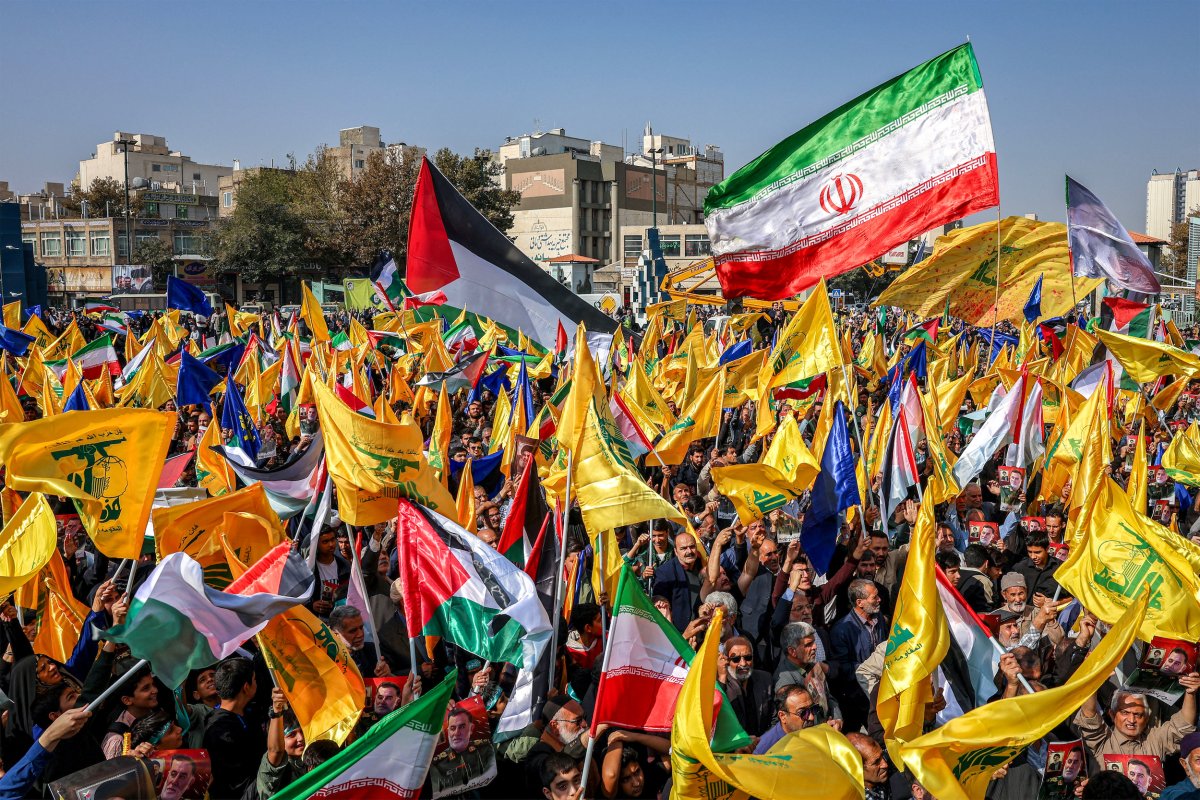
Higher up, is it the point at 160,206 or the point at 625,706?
the point at 160,206

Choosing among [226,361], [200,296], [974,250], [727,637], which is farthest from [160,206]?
[727,637]

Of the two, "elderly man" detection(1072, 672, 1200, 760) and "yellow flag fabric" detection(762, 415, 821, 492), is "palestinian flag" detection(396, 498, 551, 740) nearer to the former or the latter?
"elderly man" detection(1072, 672, 1200, 760)

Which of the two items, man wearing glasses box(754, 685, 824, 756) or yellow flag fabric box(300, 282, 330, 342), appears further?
yellow flag fabric box(300, 282, 330, 342)

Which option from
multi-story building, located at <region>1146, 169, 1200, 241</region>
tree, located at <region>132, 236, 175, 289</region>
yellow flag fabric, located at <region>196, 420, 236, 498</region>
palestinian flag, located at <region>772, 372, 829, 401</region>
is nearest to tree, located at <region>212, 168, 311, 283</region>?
tree, located at <region>132, 236, 175, 289</region>

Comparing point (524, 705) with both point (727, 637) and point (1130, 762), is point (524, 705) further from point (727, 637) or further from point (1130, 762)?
point (1130, 762)

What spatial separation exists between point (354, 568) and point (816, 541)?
3433mm

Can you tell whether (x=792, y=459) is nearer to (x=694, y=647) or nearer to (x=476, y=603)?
(x=694, y=647)

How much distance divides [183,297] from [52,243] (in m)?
55.5

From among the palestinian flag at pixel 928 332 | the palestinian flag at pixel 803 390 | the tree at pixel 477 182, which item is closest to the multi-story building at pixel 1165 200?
the tree at pixel 477 182

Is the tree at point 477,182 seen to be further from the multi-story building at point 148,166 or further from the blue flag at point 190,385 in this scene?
the multi-story building at point 148,166

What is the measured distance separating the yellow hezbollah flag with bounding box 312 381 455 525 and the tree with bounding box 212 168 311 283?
175 ft

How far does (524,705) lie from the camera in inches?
225

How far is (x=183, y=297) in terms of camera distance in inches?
953

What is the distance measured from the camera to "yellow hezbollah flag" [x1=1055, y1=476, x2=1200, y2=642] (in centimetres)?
565
